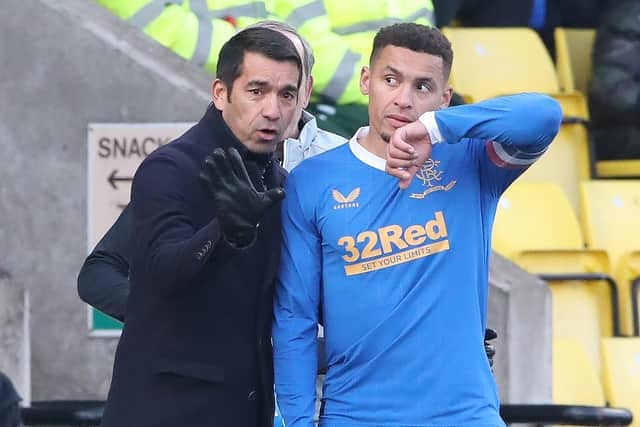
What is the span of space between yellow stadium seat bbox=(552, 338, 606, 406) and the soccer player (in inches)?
120

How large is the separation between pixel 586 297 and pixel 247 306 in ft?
12.6

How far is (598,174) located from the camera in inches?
331

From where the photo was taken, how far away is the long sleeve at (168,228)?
130 inches

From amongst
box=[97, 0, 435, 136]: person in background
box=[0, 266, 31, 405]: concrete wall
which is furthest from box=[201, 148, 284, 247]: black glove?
box=[97, 0, 435, 136]: person in background

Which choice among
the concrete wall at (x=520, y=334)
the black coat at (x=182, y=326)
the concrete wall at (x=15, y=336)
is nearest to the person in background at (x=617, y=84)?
the concrete wall at (x=520, y=334)

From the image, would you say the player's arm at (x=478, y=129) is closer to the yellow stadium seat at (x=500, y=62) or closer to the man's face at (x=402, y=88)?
the man's face at (x=402, y=88)

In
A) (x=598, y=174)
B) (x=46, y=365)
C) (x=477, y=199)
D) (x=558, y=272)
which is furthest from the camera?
(x=598, y=174)

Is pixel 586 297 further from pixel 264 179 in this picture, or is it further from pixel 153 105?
pixel 264 179

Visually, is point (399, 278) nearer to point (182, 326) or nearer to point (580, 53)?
point (182, 326)

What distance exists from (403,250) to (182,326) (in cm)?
52

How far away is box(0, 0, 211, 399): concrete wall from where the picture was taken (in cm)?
602

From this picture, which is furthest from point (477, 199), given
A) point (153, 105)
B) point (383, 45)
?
point (153, 105)

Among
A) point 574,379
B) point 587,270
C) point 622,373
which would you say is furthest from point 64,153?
point 622,373

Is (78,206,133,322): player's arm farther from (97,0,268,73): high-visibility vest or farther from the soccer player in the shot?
(97,0,268,73): high-visibility vest
